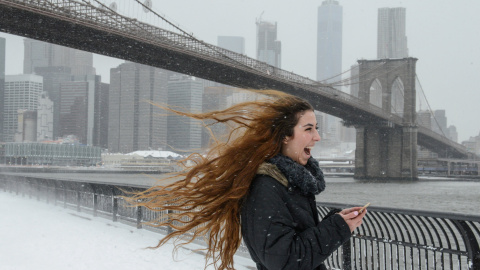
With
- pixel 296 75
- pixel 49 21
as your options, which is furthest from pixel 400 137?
pixel 49 21

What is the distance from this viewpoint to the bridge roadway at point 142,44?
89.3 ft

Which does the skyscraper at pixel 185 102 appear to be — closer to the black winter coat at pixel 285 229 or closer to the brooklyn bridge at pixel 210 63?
the brooklyn bridge at pixel 210 63

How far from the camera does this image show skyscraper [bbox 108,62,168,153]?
8188cm

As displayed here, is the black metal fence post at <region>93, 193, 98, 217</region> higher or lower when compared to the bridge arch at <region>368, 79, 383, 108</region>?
lower

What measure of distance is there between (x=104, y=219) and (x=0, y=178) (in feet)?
55.1

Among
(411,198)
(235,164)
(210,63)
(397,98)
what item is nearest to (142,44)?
(210,63)

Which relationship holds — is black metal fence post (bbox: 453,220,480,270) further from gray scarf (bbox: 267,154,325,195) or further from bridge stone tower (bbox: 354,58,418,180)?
bridge stone tower (bbox: 354,58,418,180)

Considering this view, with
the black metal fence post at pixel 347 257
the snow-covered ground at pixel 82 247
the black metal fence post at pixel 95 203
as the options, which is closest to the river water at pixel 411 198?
the black metal fence post at pixel 95 203

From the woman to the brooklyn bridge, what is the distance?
26564 mm

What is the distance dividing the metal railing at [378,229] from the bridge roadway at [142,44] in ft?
28.6

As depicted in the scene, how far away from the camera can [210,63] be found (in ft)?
111

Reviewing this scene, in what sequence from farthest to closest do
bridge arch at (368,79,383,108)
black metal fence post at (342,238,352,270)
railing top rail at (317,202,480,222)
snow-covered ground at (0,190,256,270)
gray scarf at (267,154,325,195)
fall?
bridge arch at (368,79,383,108) < snow-covered ground at (0,190,256,270) < black metal fence post at (342,238,352,270) < railing top rail at (317,202,480,222) < gray scarf at (267,154,325,195)

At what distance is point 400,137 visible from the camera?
54.4 m

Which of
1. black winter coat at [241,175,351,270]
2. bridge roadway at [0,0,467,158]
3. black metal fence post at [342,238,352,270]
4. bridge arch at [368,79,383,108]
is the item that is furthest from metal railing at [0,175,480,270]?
bridge arch at [368,79,383,108]
